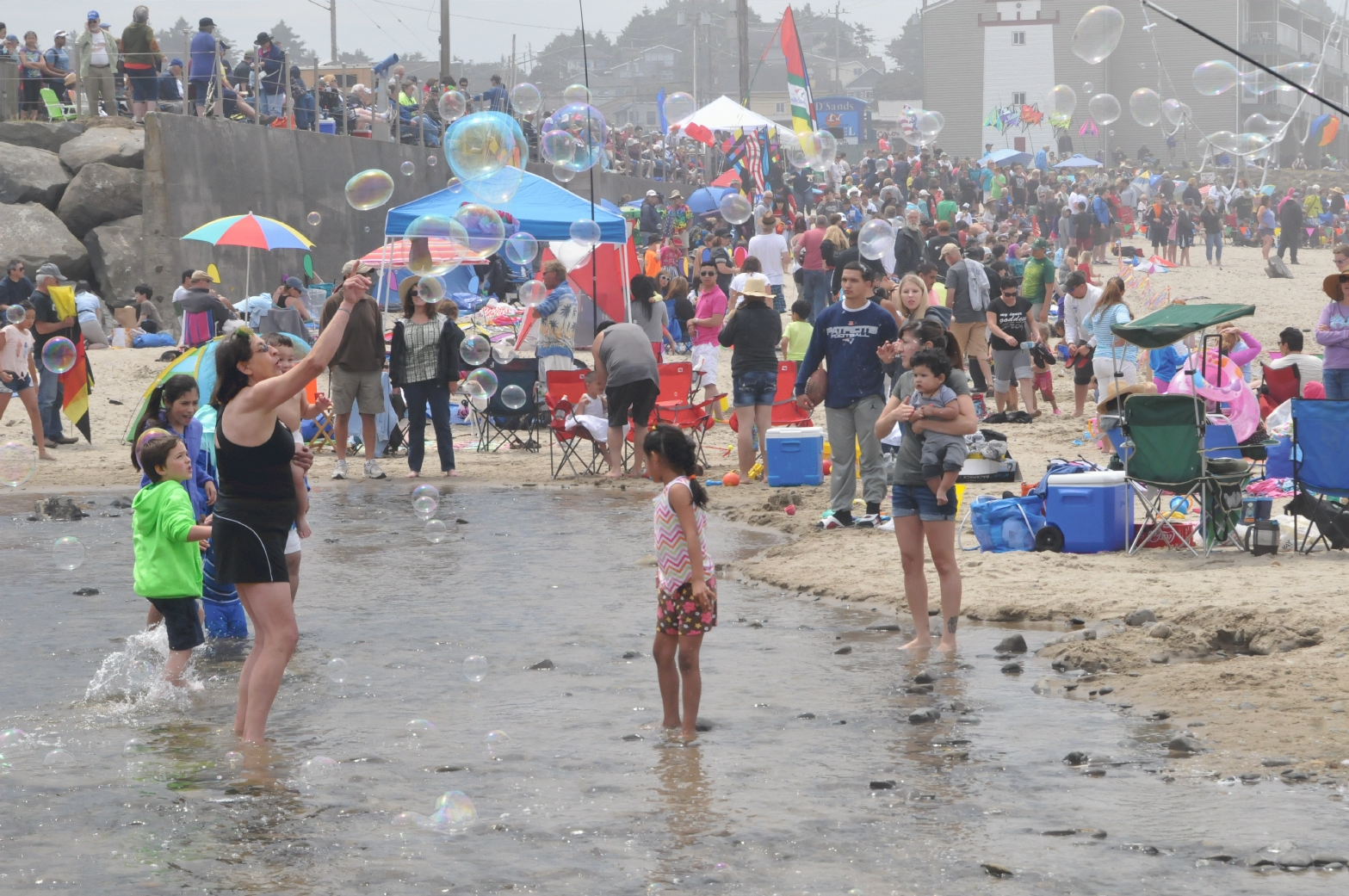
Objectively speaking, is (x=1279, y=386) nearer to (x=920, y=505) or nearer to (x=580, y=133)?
(x=920, y=505)

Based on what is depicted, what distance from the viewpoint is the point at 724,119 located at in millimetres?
27875

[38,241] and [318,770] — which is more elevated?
[38,241]

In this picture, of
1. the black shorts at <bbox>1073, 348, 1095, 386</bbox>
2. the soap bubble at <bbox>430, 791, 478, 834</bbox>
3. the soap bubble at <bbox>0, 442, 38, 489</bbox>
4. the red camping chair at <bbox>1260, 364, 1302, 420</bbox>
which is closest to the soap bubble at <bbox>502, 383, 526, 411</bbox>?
the soap bubble at <bbox>0, 442, 38, 489</bbox>

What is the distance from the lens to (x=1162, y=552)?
382 inches

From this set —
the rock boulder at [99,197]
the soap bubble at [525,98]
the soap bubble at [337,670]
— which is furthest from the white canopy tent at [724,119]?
the soap bubble at [337,670]

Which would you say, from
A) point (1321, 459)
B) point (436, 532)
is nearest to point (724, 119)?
point (436, 532)

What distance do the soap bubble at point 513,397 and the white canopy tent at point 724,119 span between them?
13.0m

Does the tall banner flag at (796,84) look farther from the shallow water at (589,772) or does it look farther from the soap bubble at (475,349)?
the shallow water at (589,772)

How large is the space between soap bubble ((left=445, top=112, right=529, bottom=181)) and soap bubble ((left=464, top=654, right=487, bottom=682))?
686cm

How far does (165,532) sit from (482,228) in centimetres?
718

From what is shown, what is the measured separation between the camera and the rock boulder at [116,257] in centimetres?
2411

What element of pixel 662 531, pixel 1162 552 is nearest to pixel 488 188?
pixel 1162 552

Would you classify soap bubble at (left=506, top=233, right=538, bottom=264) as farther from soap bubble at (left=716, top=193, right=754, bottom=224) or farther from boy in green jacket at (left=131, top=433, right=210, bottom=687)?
boy in green jacket at (left=131, top=433, right=210, bottom=687)

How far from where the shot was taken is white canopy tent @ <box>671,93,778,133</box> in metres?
27.5
